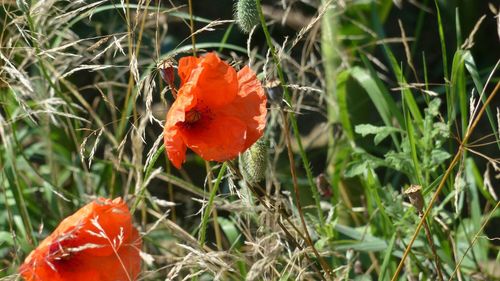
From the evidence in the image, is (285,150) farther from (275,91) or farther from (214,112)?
(214,112)

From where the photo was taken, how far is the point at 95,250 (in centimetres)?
124

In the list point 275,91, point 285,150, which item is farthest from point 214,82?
point 285,150

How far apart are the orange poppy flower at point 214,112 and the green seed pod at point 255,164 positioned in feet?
0.47

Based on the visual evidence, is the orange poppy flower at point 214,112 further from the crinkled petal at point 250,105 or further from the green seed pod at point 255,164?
the green seed pod at point 255,164

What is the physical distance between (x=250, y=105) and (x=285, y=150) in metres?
1.27

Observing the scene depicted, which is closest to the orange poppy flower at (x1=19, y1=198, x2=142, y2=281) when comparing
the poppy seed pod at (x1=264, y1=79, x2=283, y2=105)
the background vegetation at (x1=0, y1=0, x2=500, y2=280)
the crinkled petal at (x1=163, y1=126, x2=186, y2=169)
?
the background vegetation at (x1=0, y1=0, x2=500, y2=280)

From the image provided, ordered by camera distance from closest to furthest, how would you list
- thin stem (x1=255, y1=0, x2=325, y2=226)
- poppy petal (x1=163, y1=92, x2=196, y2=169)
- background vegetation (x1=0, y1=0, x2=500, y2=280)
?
poppy petal (x1=163, y1=92, x2=196, y2=169) < thin stem (x1=255, y1=0, x2=325, y2=226) < background vegetation (x1=0, y1=0, x2=500, y2=280)

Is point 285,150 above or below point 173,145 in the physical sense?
below

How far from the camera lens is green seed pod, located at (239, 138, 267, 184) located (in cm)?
132

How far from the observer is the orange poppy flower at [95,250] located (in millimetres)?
1218

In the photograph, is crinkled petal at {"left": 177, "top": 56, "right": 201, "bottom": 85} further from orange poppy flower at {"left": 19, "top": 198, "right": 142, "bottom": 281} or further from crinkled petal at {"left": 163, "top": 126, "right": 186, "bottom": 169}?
orange poppy flower at {"left": 19, "top": 198, "right": 142, "bottom": 281}

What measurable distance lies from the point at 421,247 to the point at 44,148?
104 cm

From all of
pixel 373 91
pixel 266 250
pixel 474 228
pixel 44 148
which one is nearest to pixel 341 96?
pixel 373 91

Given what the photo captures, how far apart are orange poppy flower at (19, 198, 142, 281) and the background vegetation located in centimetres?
3
